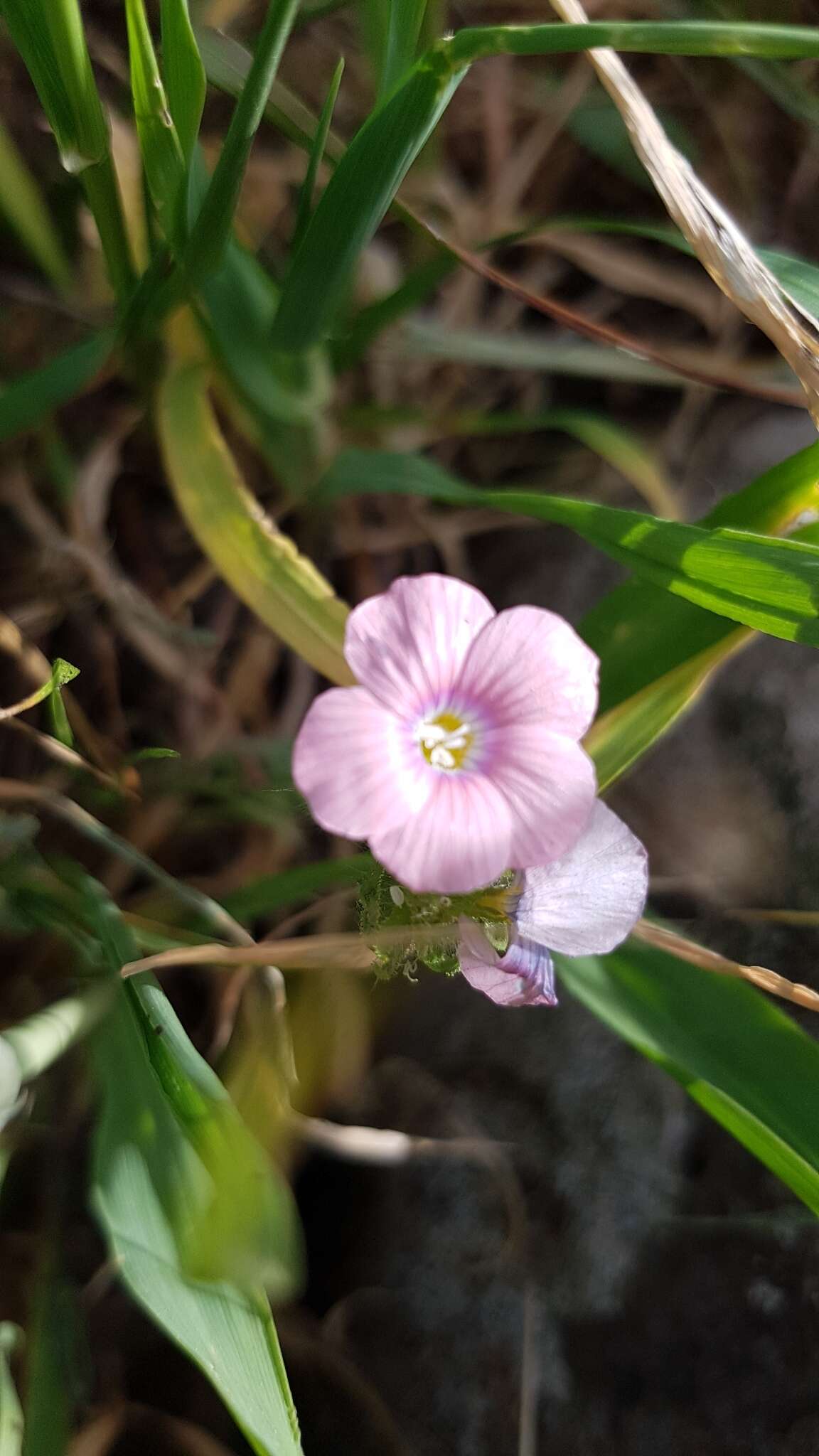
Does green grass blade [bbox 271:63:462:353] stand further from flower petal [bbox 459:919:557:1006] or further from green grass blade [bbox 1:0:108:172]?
flower petal [bbox 459:919:557:1006]

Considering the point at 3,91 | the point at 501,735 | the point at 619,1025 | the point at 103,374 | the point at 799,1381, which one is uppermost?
A: the point at 3,91

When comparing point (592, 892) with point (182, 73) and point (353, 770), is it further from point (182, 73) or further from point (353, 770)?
point (182, 73)

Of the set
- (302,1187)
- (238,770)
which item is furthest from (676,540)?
(302,1187)

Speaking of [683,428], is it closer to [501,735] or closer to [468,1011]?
[468,1011]

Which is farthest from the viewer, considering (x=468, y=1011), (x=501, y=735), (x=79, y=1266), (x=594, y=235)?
(x=594, y=235)

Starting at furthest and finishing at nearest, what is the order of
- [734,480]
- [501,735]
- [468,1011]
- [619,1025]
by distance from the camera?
[734,480], [468,1011], [619,1025], [501,735]

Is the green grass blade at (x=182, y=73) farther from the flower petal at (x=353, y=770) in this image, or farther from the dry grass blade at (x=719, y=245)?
the flower petal at (x=353, y=770)
